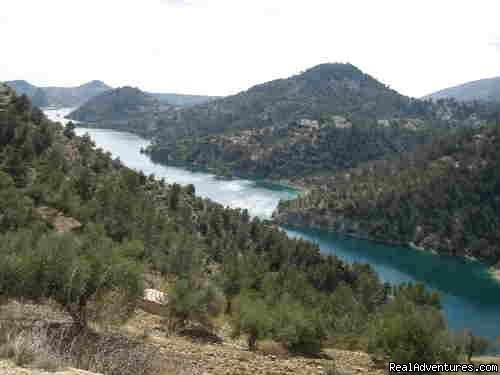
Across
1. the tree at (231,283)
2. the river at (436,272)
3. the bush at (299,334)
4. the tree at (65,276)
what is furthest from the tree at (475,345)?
the tree at (65,276)

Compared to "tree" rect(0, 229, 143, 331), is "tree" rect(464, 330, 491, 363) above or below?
below

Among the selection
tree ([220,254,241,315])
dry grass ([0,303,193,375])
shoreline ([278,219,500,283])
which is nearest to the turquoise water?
shoreline ([278,219,500,283])

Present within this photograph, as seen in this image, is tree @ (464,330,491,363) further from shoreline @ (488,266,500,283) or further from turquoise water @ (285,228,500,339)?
shoreline @ (488,266,500,283)

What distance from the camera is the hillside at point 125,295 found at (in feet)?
43.8

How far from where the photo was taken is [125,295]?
17359 mm

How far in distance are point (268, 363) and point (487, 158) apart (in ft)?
505

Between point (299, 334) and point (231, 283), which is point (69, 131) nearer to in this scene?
point (231, 283)

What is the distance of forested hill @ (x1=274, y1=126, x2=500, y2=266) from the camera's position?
123 meters

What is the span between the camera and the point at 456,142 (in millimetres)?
163500

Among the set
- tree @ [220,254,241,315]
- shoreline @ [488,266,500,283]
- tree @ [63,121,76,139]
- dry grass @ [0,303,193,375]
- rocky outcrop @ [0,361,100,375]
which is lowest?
shoreline @ [488,266,500,283]

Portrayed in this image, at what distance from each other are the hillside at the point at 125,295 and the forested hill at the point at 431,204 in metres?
69.1

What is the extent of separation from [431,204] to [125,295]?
135m

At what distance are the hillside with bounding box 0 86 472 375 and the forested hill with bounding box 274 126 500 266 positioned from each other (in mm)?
69112

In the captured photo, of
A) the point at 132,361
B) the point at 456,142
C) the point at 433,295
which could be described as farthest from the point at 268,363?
the point at 456,142
